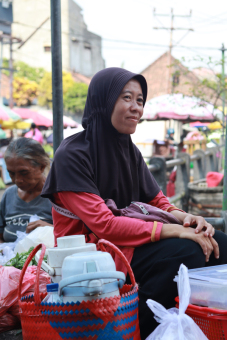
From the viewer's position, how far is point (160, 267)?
2043 mm

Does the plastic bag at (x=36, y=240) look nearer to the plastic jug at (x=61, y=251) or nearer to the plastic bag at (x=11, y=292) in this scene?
the plastic bag at (x=11, y=292)

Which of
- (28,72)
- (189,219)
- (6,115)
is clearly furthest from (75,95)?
(189,219)

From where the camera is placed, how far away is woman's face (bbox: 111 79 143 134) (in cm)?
238

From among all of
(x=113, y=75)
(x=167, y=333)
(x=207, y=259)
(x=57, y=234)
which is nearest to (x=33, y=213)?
(x=57, y=234)

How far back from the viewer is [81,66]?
4888cm

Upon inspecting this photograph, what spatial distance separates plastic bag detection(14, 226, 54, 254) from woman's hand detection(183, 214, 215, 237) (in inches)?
43.7

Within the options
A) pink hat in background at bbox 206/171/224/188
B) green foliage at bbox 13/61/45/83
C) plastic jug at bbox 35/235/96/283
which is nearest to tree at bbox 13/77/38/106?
green foliage at bbox 13/61/45/83

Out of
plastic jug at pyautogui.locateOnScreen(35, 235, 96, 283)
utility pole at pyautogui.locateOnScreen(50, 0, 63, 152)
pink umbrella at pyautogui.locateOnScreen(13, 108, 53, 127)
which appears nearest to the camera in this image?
plastic jug at pyautogui.locateOnScreen(35, 235, 96, 283)

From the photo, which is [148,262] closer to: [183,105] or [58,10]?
[58,10]

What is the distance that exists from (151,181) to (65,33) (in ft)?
149

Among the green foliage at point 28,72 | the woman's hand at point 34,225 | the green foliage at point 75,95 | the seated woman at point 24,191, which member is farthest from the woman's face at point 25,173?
the green foliage at point 28,72

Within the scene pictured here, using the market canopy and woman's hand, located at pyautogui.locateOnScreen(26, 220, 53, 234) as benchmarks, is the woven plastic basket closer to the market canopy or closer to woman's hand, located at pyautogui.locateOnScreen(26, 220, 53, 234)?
woman's hand, located at pyautogui.locateOnScreen(26, 220, 53, 234)

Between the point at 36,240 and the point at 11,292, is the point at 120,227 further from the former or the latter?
the point at 36,240

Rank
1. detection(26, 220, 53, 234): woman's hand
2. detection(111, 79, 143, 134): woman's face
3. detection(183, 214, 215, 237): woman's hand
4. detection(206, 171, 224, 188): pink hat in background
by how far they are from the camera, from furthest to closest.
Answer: detection(206, 171, 224, 188): pink hat in background < detection(26, 220, 53, 234): woman's hand < detection(111, 79, 143, 134): woman's face < detection(183, 214, 215, 237): woman's hand
